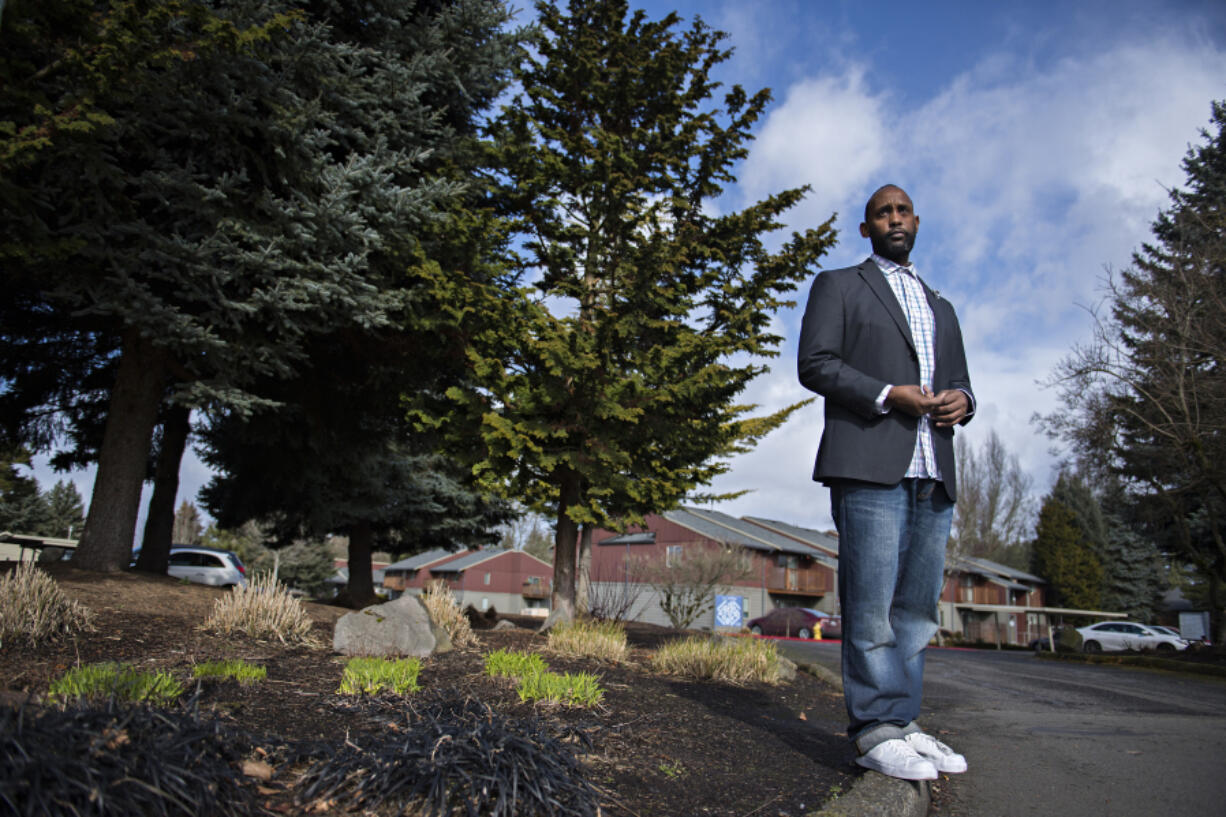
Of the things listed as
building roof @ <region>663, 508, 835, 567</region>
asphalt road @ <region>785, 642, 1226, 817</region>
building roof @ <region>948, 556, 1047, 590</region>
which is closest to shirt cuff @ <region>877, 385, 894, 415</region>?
asphalt road @ <region>785, 642, 1226, 817</region>

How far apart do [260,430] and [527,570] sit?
56492mm

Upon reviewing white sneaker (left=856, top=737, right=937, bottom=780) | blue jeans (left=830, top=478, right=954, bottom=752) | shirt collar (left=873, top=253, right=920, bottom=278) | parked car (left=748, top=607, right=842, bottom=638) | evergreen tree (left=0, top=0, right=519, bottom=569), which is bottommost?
parked car (left=748, top=607, right=842, bottom=638)

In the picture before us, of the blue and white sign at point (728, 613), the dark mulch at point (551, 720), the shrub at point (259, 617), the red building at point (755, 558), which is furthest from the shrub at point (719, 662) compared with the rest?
the red building at point (755, 558)

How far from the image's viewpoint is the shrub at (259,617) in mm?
5500

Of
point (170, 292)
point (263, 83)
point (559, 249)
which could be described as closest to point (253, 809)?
point (263, 83)

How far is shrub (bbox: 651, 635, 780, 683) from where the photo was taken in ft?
19.7

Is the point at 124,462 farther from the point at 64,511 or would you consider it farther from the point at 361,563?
the point at 64,511

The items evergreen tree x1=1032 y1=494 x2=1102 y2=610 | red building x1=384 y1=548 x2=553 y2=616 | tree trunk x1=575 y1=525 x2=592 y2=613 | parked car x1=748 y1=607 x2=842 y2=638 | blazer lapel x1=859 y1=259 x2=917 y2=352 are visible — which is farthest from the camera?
red building x1=384 y1=548 x2=553 y2=616

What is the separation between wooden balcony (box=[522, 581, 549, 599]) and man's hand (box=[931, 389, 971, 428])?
54.9 metres

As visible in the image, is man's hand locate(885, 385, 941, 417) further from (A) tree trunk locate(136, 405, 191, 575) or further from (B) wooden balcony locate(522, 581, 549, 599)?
(B) wooden balcony locate(522, 581, 549, 599)

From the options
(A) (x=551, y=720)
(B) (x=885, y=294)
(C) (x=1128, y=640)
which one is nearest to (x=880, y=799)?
(A) (x=551, y=720)

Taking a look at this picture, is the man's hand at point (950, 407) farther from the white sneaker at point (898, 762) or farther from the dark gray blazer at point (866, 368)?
the white sneaker at point (898, 762)

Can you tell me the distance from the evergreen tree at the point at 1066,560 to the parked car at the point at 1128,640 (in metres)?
15.1

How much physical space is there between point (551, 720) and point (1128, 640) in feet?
107
